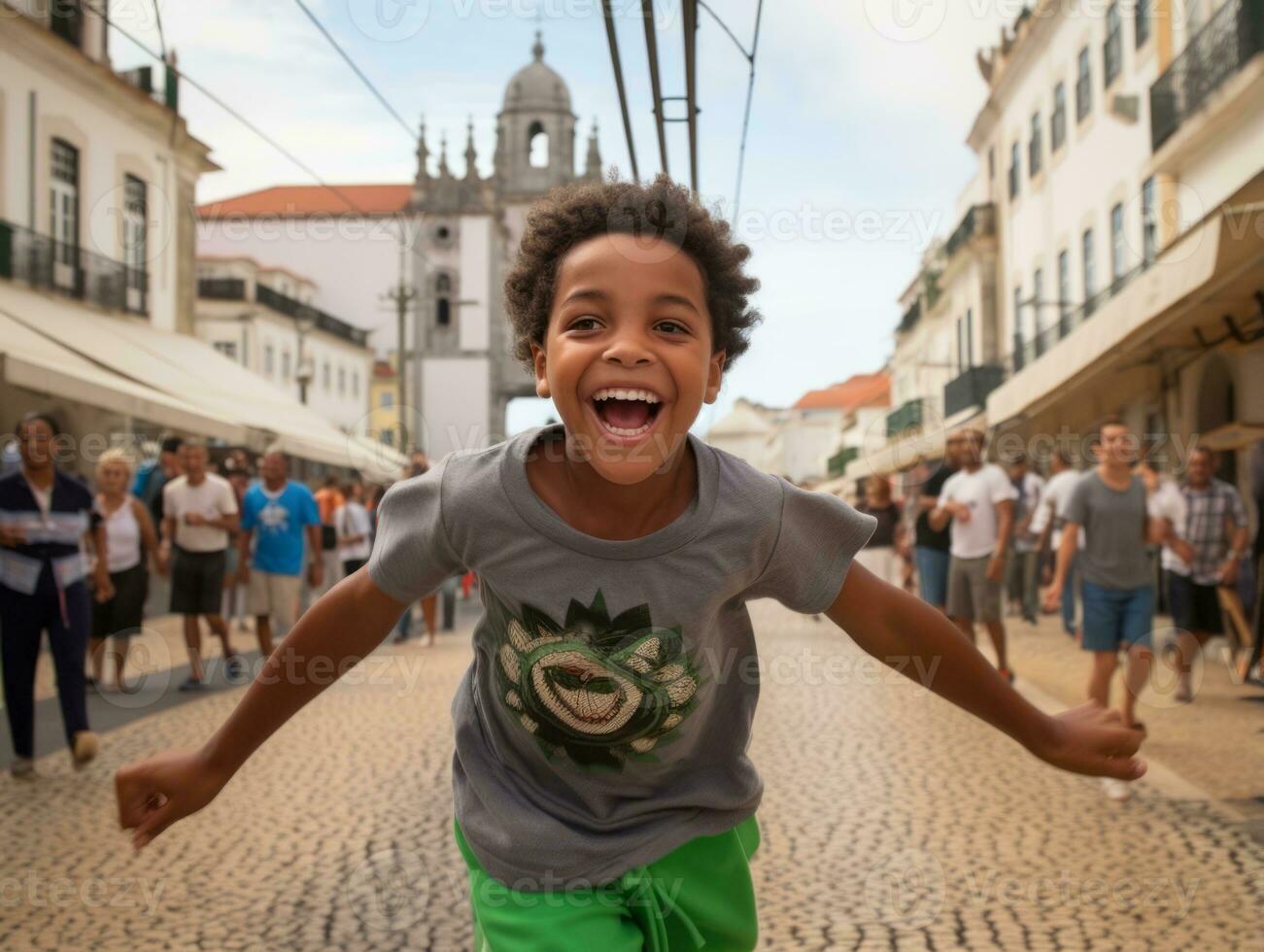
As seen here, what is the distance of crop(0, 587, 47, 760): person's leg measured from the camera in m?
6.22

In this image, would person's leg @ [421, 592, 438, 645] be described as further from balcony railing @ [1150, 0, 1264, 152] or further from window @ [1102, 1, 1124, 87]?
window @ [1102, 1, 1124, 87]

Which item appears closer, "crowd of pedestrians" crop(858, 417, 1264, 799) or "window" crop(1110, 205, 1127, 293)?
"crowd of pedestrians" crop(858, 417, 1264, 799)

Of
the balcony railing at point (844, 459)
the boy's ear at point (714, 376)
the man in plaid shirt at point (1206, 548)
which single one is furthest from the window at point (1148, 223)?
the balcony railing at point (844, 459)

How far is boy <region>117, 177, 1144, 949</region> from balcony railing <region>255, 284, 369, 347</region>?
46578 millimetres

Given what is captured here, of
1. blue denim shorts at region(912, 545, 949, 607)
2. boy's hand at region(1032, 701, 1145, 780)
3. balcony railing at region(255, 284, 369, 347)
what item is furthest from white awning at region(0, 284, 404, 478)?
balcony railing at region(255, 284, 369, 347)

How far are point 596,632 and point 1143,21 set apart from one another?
62.7 ft

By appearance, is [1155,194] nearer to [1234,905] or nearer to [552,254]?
[1234,905]

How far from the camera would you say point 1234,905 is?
3949 mm

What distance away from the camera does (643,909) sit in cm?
221

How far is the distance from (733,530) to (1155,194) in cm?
1763

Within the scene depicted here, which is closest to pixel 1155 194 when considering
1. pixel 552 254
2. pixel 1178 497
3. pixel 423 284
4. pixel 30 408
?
pixel 1178 497

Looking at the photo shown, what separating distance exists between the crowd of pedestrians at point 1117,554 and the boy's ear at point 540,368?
13.1 ft

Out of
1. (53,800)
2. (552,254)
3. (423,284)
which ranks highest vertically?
(423,284)

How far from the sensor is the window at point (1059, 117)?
23.9 m
